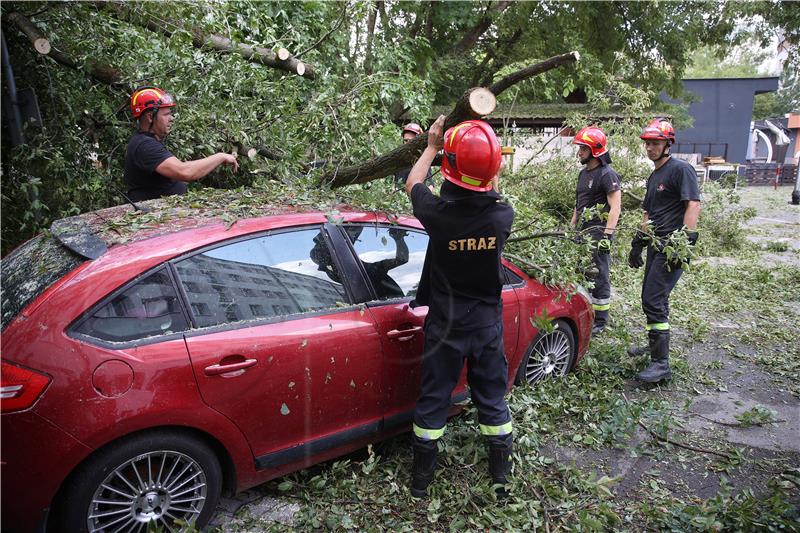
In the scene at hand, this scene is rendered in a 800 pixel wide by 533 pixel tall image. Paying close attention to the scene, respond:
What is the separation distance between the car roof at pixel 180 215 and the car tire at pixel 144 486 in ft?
2.92

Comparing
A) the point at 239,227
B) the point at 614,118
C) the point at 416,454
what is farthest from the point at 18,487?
the point at 614,118

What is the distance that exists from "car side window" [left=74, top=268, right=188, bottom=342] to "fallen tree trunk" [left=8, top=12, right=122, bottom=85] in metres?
3.53

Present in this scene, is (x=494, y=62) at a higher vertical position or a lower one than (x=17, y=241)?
higher

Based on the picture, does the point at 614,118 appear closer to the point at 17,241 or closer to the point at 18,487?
the point at 17,241

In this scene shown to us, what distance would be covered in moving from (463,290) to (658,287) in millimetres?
2482

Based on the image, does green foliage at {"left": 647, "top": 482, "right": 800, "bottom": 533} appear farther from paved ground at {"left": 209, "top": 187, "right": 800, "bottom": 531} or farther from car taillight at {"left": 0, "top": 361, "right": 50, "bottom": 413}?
car taillight at {"left": 0, "top": 361, "right": 50, "bottom": 413}

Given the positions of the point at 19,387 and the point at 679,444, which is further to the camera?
the point at 679,444

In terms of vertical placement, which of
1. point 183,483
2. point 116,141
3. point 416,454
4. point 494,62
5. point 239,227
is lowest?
point 416,454

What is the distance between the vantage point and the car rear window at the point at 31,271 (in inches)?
91.1

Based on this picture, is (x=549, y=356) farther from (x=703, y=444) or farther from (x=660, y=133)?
(x=660, y=133)

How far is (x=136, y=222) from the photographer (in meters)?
2.78

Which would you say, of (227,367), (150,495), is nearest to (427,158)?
(227,367)

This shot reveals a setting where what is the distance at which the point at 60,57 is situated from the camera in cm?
502

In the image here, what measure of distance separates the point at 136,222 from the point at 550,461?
2.72 m
